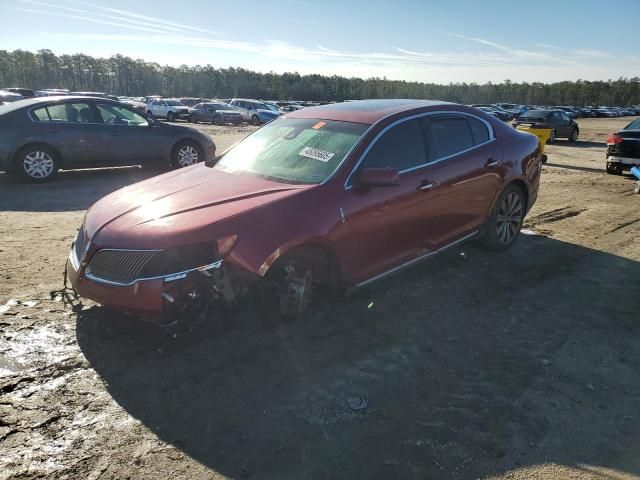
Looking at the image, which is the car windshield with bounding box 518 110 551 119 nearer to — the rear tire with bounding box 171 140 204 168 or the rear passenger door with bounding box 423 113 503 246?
the rear tire with bounding box 171 140 204 168

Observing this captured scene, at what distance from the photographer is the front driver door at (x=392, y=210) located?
3.87 metres

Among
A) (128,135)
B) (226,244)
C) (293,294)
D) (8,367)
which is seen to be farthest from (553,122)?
(8,367)

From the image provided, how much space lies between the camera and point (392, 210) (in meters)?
4.12

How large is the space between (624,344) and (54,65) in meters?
117

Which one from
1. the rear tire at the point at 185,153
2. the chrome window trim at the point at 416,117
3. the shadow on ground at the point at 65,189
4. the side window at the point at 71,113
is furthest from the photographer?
the rear tire at the point at 185,153

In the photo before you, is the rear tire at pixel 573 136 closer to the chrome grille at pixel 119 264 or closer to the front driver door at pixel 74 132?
the front driver door at pixel 74 132

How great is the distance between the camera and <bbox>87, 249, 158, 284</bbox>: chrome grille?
3.17 m

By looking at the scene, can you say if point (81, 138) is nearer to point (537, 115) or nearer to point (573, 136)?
point (537, 115)

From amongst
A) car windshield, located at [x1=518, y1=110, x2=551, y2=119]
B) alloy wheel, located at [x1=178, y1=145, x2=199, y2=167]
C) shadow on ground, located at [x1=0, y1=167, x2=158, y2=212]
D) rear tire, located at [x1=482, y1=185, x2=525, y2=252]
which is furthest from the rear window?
car windshield, located at [x1=518, y1=110, x2=551, y2=119]

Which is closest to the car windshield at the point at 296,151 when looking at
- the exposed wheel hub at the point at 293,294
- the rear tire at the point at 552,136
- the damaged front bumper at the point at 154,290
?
the exposed wheel hub at the point at 293,294

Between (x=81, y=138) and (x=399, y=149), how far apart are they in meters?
7.36

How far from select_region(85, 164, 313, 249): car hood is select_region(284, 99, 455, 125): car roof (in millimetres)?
1073

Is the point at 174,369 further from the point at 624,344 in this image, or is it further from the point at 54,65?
the point at 54,65

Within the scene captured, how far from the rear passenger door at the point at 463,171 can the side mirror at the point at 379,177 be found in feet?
3.13
